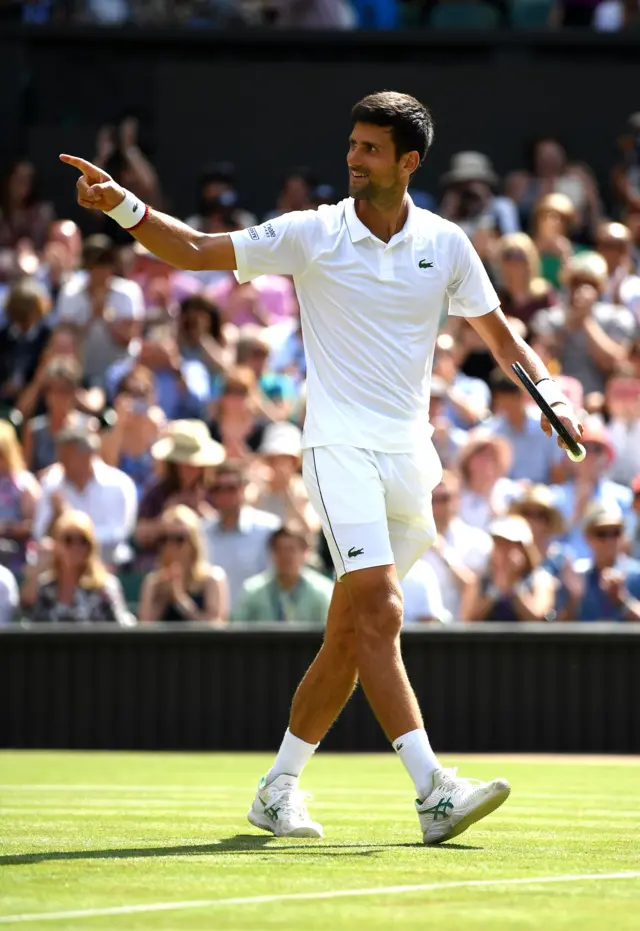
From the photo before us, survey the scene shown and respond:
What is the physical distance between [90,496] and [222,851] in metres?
7.32

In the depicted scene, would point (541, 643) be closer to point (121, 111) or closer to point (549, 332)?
point (549, 332)

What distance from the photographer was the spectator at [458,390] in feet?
45.0

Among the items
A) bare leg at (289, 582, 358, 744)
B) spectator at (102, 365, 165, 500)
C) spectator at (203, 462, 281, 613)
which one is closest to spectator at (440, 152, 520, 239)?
spectator at (102, 365, 165, 500)

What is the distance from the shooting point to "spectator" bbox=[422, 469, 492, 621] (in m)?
12.1

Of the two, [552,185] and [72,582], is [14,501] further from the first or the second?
[552,185]

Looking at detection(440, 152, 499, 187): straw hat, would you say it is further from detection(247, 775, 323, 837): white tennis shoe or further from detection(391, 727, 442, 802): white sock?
detection(391, 727, 442, 802): white sock

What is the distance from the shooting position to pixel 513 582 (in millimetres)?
11898

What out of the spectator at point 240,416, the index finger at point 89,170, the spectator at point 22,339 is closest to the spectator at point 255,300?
the spectator at point 22,339

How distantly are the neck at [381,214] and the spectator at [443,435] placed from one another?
669cm

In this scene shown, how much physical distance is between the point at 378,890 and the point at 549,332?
32.6 ft

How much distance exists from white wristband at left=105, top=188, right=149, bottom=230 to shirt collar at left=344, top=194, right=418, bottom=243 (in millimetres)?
661

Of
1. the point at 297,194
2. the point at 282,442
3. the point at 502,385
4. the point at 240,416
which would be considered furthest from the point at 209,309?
the point at 297,194

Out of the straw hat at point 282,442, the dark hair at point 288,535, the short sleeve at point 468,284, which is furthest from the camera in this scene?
the straw hat at point 282,442

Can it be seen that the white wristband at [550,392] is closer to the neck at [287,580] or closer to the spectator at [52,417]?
the neck at [287,580]
